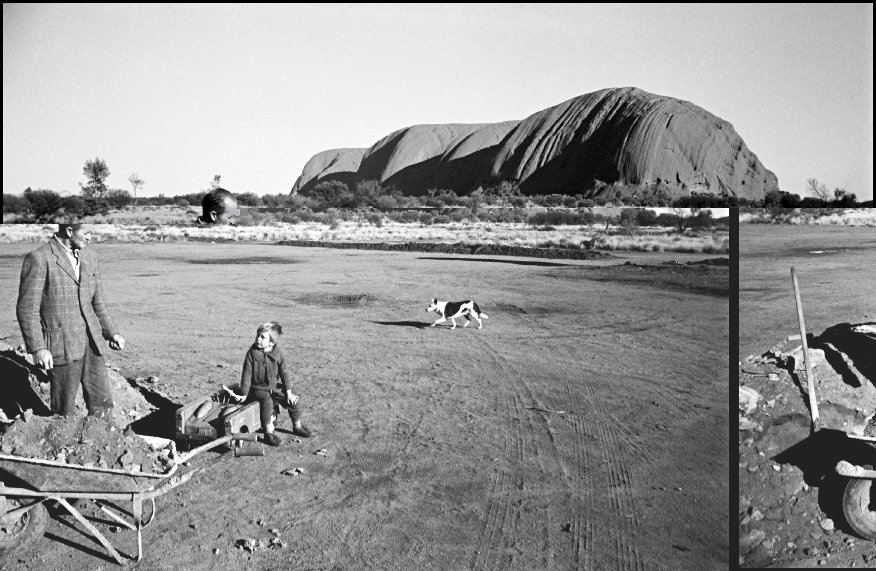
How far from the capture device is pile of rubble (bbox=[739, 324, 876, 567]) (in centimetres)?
477

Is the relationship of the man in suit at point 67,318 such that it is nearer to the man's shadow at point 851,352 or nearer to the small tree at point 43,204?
the small tree at point 43,204

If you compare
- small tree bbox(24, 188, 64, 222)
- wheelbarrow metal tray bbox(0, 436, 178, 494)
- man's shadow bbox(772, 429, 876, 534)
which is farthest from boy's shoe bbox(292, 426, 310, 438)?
man's shadow bbox(772, 429, 876, 534)

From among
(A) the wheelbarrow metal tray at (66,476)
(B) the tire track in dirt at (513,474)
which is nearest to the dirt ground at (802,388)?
(B) the tire track in dirt at (513,474)

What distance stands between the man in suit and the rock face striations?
7906 mm

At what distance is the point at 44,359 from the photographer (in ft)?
14.5

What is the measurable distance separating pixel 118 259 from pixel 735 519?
17.6 feet

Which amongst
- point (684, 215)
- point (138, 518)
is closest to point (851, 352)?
point (684, 215)

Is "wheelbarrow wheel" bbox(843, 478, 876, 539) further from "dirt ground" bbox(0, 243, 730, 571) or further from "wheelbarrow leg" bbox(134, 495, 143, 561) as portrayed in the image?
"wheelbarrow leg" bbox(134, 495, 143, 561)

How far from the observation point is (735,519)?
479 cm

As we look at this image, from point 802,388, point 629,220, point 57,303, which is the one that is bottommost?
point 802,388

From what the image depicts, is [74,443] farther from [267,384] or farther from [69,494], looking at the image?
[267,384]

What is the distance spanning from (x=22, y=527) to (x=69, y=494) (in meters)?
0.43

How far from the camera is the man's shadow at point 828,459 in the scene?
15.2 feet

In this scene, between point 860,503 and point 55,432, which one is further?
point 860,503
